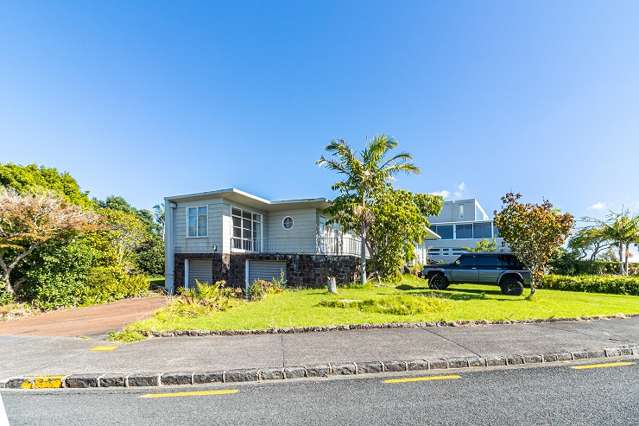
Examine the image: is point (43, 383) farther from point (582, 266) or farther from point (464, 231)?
point (464, 231)

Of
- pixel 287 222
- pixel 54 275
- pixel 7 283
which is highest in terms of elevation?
pixel 287 222

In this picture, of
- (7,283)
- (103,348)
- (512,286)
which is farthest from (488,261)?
(7,283)

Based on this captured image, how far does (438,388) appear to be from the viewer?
15.1 ft

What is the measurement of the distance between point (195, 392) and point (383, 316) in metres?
5.50

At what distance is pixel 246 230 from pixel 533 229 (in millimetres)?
14323

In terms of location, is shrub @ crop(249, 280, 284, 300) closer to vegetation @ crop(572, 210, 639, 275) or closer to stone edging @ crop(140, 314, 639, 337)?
stone edging @ crop(140, 314, 639, 337)

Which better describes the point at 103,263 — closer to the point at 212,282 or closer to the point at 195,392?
the point at 212,282

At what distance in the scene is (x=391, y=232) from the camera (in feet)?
57.3

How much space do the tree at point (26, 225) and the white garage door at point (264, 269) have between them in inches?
334

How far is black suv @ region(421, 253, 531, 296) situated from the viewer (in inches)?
537

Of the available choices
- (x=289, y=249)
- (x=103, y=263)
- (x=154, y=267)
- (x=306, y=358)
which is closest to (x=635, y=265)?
(x=289, y=249)

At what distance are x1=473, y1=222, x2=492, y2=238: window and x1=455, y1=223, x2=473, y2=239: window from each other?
415 mm

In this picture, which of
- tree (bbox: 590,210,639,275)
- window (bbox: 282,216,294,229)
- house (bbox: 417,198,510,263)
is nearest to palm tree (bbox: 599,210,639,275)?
tree (bbox: 590,210,639,275)

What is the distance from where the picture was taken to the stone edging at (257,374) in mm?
4887
